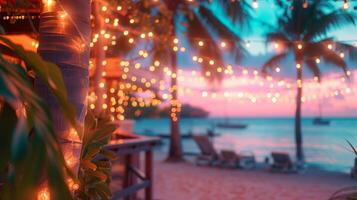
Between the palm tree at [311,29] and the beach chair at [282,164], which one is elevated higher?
the palm tree at [311,29]

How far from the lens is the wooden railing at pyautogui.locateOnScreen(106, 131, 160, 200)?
382 cm

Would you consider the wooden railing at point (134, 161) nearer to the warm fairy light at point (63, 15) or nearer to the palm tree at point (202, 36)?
the warm fairy light at point (63, 15)

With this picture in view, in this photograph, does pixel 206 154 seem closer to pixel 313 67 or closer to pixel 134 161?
pixel 134 161

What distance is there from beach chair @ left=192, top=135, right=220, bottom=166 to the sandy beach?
0.54 metres

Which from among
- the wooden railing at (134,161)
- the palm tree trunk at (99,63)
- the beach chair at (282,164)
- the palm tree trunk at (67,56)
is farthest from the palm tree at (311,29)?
the palm tree trunk at (67,56)

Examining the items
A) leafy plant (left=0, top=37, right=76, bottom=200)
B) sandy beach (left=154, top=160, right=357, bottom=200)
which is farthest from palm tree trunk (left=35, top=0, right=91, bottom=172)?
sandy beach (left=154, top=160, right=357, bottom=200)

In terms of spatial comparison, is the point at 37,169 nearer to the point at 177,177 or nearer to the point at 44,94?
the point at 44,94

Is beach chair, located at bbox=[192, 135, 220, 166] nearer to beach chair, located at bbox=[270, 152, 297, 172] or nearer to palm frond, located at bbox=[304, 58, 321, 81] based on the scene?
beach chair, located at bbox=[270, 152, 297, 172]

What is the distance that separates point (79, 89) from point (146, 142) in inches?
117

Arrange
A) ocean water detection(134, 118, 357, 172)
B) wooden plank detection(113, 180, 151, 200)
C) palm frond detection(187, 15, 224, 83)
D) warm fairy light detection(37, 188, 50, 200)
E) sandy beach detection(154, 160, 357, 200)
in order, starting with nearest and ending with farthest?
warm fairy light detection(37, 188, 50, 200), wooden plank detection(113, 180, 151, 200), sandy beach detection(154, 160, 357, 200), palm frond detection(187, 15, 224, 83), ocean water detection(134, 118, 357, 172)

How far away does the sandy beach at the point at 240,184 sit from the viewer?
5809 millimetres

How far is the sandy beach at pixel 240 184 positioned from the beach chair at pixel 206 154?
0.54 metres

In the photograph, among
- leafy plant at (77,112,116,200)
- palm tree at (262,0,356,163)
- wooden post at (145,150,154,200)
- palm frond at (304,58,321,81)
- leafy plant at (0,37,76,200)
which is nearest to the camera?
leafy plant at (0,37,76,200)

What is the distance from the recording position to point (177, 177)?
302 inches
